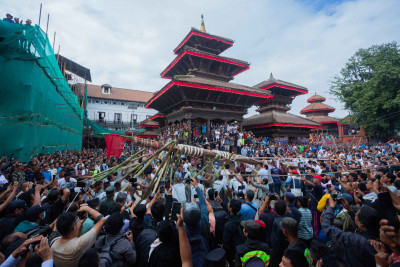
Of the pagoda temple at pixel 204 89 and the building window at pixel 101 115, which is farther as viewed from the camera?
the building window at pixel 101 115

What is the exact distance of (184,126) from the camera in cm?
1455

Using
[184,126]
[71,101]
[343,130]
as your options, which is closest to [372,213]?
[184,126]

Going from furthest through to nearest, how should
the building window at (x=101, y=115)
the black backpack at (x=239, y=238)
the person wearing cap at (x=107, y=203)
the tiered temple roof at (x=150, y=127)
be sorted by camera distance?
1. the building window at (x=101, y=115)
2. the tiered temple roof at (x=150, y=127)
3. the person wearing cap at (x=107, y=203)
4. the black backpack at (x=239, y=238)

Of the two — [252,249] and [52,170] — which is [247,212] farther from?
[52,170]

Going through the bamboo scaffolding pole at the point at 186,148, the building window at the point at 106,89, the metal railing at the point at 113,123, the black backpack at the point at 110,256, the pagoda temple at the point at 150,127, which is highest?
the building window at the point at 106,89

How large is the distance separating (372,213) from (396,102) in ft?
82.4

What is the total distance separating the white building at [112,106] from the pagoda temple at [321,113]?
32.3 m

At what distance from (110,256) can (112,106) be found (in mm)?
42543

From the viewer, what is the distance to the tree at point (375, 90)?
819 inches

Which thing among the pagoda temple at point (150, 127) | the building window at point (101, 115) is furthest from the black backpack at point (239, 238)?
the building window at point (101, 115)

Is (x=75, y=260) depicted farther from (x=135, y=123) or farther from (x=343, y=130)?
(x=135, y=123)

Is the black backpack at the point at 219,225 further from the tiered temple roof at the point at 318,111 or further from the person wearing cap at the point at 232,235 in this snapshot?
the tiered temple roof at the point at 318,111

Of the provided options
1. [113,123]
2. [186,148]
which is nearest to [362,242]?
[186,148]

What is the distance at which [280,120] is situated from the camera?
19703 millimetres
